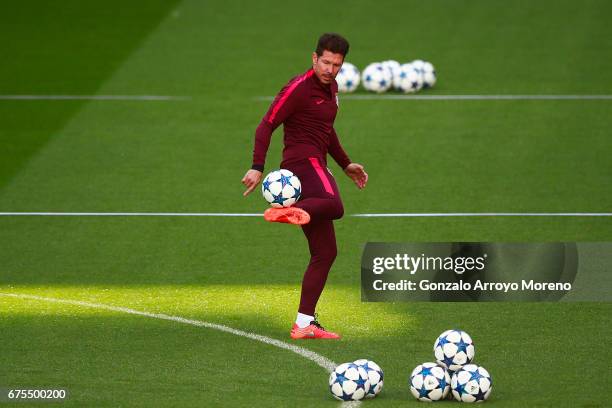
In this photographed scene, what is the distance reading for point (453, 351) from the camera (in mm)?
9352

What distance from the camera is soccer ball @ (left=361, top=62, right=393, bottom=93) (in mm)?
21062

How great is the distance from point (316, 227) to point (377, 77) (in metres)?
10.7

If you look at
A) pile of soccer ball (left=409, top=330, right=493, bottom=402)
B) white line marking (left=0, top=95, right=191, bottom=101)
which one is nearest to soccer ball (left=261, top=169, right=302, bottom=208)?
pile of soccer ball (left=409, top=330, right=493, bottom=402)

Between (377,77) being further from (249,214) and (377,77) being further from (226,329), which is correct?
(226,329)

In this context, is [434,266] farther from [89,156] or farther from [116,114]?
[116,114]

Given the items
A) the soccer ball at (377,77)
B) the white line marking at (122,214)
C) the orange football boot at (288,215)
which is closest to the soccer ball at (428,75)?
the soccer ball at (377,77)

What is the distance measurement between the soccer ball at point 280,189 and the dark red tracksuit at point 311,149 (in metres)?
0.21

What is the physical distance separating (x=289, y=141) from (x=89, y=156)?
746 centimetres

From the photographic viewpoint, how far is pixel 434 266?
12.7 m

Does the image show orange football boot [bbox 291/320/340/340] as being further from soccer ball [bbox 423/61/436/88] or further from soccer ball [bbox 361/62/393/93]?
soccer ball [bbox 423/61/436/88]

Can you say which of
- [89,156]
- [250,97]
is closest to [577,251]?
[89,156]

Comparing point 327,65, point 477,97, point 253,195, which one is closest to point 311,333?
point 327,65

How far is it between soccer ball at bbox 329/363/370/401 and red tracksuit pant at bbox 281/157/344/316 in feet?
5.33

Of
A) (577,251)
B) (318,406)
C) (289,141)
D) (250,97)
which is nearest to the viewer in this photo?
(318,406)
